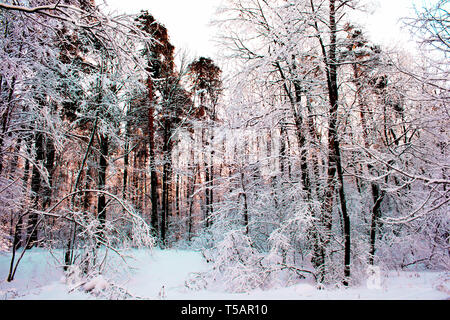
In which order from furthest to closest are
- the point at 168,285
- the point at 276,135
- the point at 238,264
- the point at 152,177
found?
the point at 152,177, the point at 276,135, the point at 168,285, the point at 238,264

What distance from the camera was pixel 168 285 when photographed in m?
7.10

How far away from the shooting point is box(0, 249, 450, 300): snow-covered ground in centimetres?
390

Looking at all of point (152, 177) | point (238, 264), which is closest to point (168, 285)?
point (238, 264)

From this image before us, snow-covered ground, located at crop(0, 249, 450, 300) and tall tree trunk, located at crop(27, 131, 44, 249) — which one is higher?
tall tree trunk, located at crop(27, 131, 44, 249)

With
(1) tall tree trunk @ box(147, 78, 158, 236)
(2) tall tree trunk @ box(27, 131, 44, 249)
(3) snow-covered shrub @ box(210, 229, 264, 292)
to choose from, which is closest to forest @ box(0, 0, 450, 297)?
(3) snow-covered shrub @ box(210, 229, 264, 292)

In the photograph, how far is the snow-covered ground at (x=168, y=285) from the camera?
3.90 metres

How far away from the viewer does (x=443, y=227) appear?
19.3 feet

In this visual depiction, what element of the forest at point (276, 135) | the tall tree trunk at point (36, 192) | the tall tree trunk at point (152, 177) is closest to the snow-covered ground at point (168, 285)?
the forest at point (276, 135)

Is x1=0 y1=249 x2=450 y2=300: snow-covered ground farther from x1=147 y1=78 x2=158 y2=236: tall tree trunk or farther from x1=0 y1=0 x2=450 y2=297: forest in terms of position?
x1=147 y1=78 x2=158 y2=236: tall tree trunk

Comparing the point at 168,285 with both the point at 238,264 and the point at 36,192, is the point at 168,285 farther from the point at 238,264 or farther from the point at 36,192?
the point at 36,192
